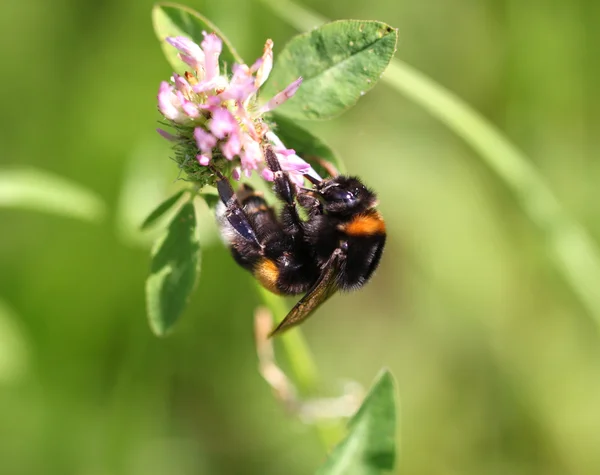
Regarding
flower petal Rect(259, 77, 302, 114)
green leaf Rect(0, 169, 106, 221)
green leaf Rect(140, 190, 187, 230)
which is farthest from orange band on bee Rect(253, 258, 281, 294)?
green leaf Rect(0, 169, 106, 221)

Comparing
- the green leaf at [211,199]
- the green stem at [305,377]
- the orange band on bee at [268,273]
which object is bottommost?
the green stem at [305,377]

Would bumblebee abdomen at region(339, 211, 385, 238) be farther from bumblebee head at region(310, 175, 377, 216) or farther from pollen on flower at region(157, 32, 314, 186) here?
pollen on flower at region(157, 32, 314, 186)

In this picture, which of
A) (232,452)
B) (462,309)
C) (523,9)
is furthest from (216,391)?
(523,9)

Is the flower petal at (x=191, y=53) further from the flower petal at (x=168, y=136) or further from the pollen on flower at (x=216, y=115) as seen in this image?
the flower petal at (x=168, y=136)

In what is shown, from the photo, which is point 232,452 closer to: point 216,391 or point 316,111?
point 216,391

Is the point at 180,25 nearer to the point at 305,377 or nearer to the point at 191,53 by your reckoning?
the point at 191,53

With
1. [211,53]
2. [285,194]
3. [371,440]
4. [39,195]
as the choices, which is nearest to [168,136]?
[211,53]

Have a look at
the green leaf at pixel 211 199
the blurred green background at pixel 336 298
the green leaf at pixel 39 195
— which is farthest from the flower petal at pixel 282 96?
the blurred green background at pixel 336 298
